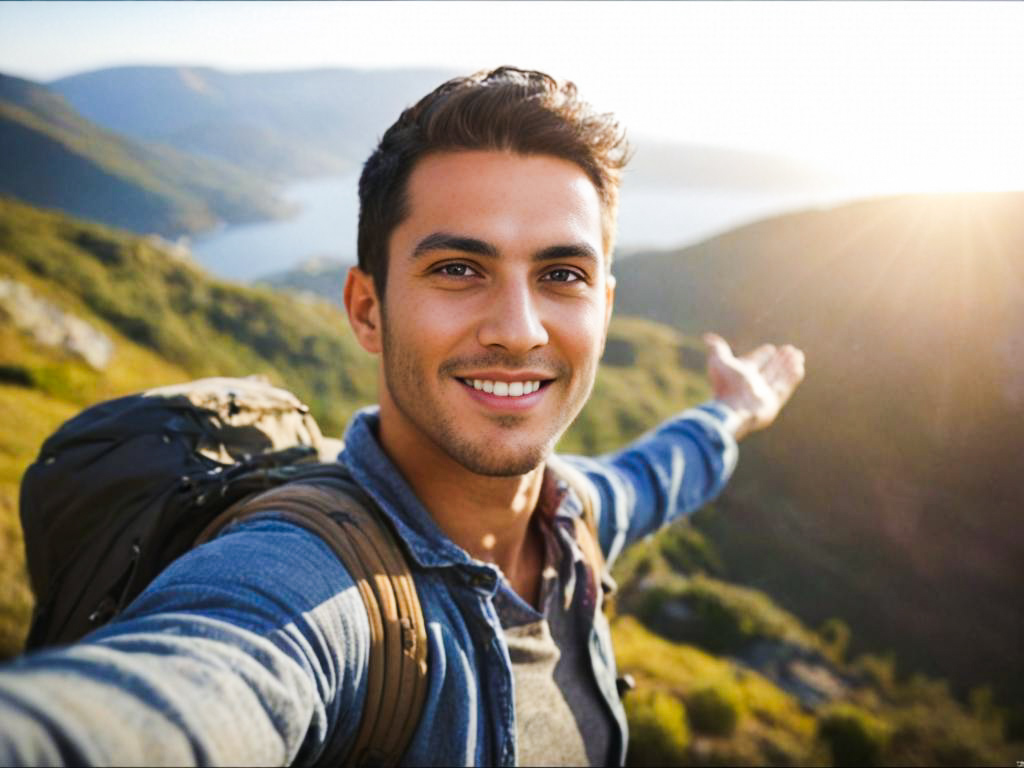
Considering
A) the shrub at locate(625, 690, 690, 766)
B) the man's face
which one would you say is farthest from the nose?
the shrub at locate(625, 690, 690, 766)

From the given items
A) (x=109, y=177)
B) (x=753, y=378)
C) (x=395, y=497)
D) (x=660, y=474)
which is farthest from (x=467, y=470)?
(x=109, y=177)

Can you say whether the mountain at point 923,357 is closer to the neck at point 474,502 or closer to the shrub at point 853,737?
the shrub at point 853,737

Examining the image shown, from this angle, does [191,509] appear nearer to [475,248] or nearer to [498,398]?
[498,398]

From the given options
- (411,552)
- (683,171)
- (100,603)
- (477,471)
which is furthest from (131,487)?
(683,171)

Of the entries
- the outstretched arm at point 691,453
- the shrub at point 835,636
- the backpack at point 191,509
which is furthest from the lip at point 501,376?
the shrub at point 835,636

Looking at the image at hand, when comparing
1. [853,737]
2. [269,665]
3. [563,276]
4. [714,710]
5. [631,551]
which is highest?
[563,276]

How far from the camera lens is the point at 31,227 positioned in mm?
30328

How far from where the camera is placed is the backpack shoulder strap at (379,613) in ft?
5.57

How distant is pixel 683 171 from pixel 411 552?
180733mm

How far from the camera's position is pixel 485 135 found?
7.75 ft

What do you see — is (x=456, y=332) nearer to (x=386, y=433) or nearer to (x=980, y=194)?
(x=386, y=433)

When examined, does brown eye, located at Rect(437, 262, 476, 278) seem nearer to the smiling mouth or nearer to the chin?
the smiling mouth

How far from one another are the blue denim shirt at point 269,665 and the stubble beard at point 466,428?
229 mm

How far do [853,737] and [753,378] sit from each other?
622 centimetres
